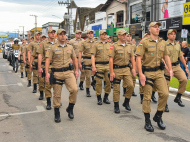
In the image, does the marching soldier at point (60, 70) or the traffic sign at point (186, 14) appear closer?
the marching soldier at point (60, 70)

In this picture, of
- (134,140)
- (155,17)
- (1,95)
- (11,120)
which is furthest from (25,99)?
(155,17)

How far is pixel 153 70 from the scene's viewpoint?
5359 mm

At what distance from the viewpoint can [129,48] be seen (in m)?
6.71

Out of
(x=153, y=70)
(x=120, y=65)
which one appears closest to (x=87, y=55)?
(x=120, y=65)

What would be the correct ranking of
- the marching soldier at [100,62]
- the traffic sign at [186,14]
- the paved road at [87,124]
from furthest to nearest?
the traffic sign at [186,14] → the marching soldier at [100,62] → the paved road at [87,124]

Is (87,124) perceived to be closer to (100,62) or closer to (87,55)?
(100,62)

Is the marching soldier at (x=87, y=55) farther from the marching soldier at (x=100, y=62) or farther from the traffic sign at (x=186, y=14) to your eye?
the traffic sign at (x=186, y=14)

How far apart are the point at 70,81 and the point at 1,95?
4626mm

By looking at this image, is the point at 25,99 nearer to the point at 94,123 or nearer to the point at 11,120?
the point at 11,120

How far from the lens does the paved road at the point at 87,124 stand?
488 cm

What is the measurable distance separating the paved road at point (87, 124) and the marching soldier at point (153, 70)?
0.43 meters

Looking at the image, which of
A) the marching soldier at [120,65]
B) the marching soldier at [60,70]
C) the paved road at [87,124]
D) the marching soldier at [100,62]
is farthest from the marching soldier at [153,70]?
the marching soldier at [100,62]

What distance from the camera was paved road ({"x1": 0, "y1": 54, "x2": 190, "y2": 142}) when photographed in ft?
16.0

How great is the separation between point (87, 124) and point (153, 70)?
189cm
